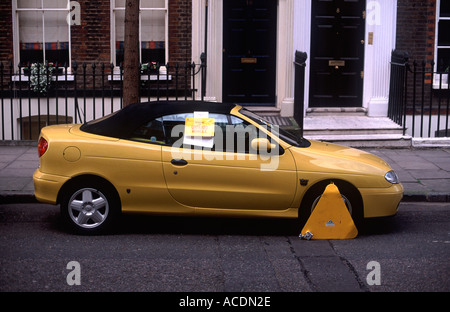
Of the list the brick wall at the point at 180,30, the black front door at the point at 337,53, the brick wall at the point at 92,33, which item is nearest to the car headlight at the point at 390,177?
the black front door at the point at 337,53

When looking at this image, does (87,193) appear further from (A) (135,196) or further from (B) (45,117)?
(B) (45,117)

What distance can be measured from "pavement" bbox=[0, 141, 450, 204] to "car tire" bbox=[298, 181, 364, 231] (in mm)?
2116

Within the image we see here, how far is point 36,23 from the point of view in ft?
46.1

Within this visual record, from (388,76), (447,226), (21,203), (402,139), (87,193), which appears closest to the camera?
(87,193)

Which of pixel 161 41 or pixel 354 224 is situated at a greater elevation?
pixel 161 41

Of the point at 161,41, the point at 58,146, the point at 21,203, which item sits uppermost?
the point at 161,41

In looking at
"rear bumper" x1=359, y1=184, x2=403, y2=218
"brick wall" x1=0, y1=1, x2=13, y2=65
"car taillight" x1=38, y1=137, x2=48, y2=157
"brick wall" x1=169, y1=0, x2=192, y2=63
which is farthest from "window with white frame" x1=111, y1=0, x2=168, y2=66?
"rear bumper" x1=359, y1=184, x2=403, y2=218

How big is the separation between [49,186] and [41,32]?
7539 millimetres

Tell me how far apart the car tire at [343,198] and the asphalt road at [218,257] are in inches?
11.1

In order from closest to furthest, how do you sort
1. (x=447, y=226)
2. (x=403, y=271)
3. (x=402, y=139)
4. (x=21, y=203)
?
(x=403, y=271)
(x=447, y=226)
(x=21, y=203)
(x=402, y=139)

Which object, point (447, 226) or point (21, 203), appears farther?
point (21, 203)

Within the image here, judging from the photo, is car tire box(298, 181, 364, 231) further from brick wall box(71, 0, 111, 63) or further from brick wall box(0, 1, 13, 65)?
brick wall box(0, 1, 13, 65)

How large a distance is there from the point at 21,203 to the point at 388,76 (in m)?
7.84

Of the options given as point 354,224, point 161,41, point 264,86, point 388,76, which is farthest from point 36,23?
point 354,224
